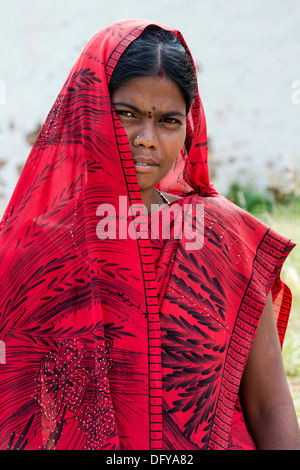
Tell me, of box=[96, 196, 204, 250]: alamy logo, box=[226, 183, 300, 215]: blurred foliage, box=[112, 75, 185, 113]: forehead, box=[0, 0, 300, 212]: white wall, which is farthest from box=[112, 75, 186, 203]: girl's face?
box=[226, 183, 300, 215]: blurred foliage

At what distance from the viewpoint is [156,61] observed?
1603 millimetres

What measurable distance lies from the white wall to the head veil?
3116 millimetres

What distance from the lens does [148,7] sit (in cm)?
489

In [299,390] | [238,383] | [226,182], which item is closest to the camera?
[238,383]

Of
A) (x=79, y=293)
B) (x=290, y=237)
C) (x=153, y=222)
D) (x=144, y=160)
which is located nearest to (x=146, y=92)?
(x=144, y=160)

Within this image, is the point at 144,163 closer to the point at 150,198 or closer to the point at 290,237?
the point at 150,198

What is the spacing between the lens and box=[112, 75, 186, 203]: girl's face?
1582 millimetres

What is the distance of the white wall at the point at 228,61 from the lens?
4.60 meters

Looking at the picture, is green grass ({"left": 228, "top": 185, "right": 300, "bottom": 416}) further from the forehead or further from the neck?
the forehead

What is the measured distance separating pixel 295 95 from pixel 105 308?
4.24 metres

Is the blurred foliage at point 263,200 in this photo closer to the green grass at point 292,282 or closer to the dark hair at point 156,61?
the green grass at point 292,282

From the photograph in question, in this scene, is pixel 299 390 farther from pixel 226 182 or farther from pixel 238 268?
→ pixel 226 182

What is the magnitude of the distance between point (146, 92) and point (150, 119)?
75 millimetres

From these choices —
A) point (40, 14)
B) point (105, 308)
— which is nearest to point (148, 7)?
point (40, 14)
